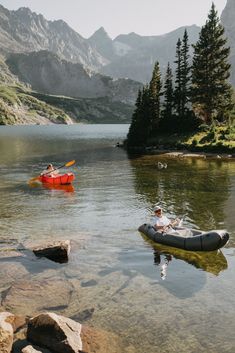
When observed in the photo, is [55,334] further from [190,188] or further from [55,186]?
[55,186]

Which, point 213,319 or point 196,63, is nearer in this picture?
point 213,319

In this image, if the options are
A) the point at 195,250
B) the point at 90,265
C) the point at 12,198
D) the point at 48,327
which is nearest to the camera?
the point at 48,327

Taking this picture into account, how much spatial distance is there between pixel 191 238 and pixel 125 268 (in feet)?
14.7

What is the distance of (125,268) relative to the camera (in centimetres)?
2047

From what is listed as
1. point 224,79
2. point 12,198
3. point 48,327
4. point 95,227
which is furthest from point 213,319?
point 224,79

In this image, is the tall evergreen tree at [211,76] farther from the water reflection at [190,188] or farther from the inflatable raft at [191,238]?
the inflatable raft at [191,238]

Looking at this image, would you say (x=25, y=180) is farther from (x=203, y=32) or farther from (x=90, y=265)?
(x=203, y=32)

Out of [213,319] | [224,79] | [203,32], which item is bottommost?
[213,319]

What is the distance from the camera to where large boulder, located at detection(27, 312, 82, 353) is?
1288 centimetres

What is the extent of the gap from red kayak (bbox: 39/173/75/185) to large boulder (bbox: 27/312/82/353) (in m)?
31.8

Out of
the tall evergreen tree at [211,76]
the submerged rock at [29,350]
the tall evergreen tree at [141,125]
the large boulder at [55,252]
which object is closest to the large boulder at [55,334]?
the submerged rock at [29,350]

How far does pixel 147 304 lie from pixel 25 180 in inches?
1364

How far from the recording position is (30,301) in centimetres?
1661

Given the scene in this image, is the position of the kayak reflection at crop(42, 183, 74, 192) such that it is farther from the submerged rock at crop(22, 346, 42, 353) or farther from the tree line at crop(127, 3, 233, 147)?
the tree line at crop(127, 3, 233, 147)
